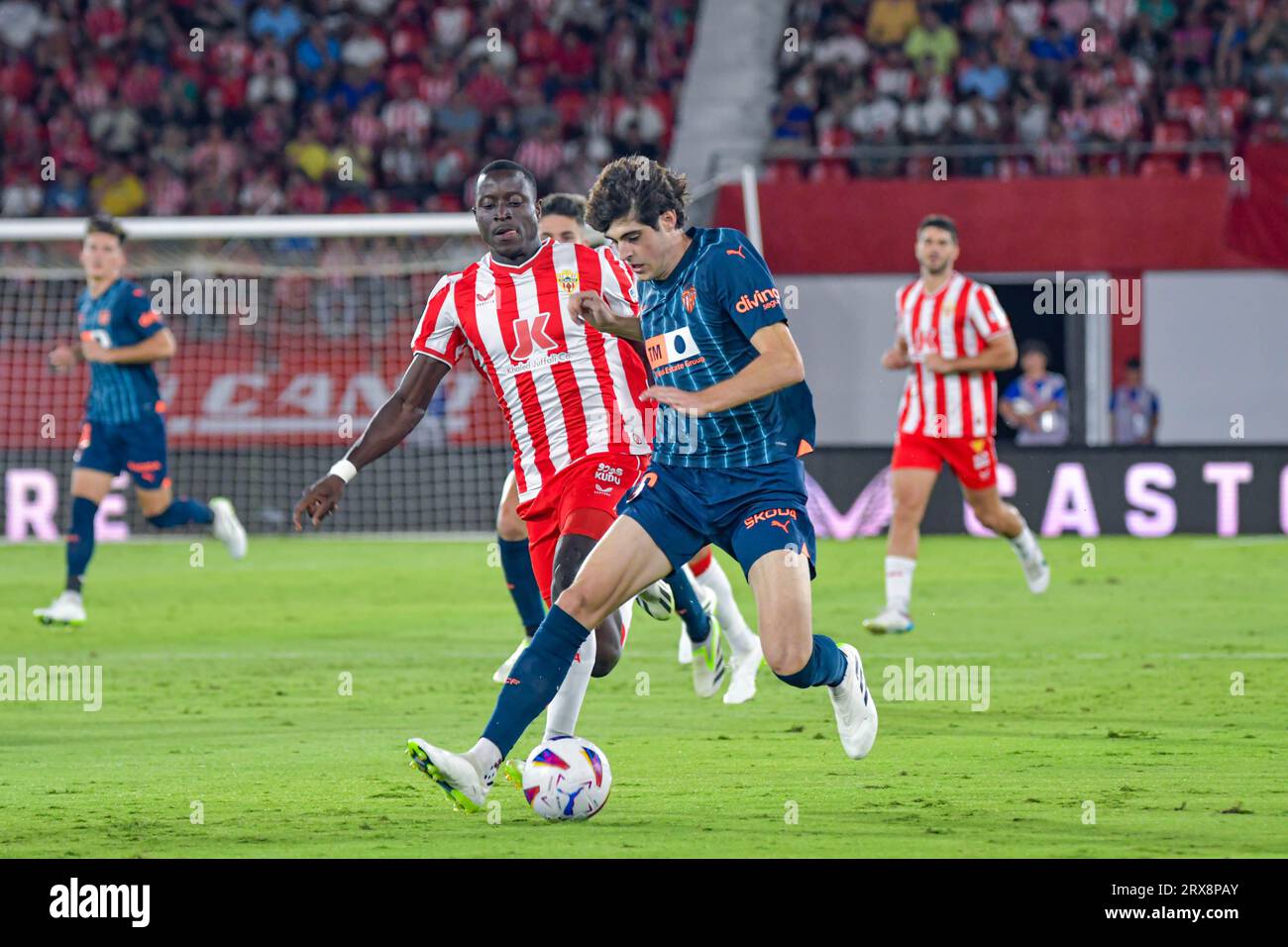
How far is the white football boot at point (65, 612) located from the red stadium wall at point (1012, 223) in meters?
10.4

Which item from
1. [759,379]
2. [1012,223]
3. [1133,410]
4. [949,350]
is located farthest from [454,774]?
[1012,223]

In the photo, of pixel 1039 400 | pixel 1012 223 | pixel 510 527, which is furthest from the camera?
pixel 1012 223

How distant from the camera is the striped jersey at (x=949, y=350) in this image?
1188 centimetres

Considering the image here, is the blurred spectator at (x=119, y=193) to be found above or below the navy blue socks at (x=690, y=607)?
above

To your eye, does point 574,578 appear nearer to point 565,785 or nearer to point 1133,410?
point 565,785

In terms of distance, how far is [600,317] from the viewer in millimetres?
6422

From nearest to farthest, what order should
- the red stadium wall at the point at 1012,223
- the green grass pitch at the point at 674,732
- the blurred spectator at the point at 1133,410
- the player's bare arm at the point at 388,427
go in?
the green grass pitch at the point at 674,732 < the player's bare arm at the point at 388,427 < the blurred spectator at the point at 1133,410 < the red stadium wall at the point at 1012,223

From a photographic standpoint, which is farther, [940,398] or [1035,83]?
[1035,83]

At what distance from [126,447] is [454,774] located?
7683 millimetres

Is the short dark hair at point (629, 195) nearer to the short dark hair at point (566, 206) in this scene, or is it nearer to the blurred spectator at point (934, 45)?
the short dark hair at point (566, 206)

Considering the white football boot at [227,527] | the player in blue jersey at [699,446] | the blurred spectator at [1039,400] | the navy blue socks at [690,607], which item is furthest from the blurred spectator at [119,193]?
the player in blue jersey at [699,446]

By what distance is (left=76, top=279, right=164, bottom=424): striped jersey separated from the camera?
12711mm

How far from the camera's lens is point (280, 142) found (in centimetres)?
2488

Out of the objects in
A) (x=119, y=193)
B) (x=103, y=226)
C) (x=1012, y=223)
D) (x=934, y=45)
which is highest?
(x=934, y=45)
